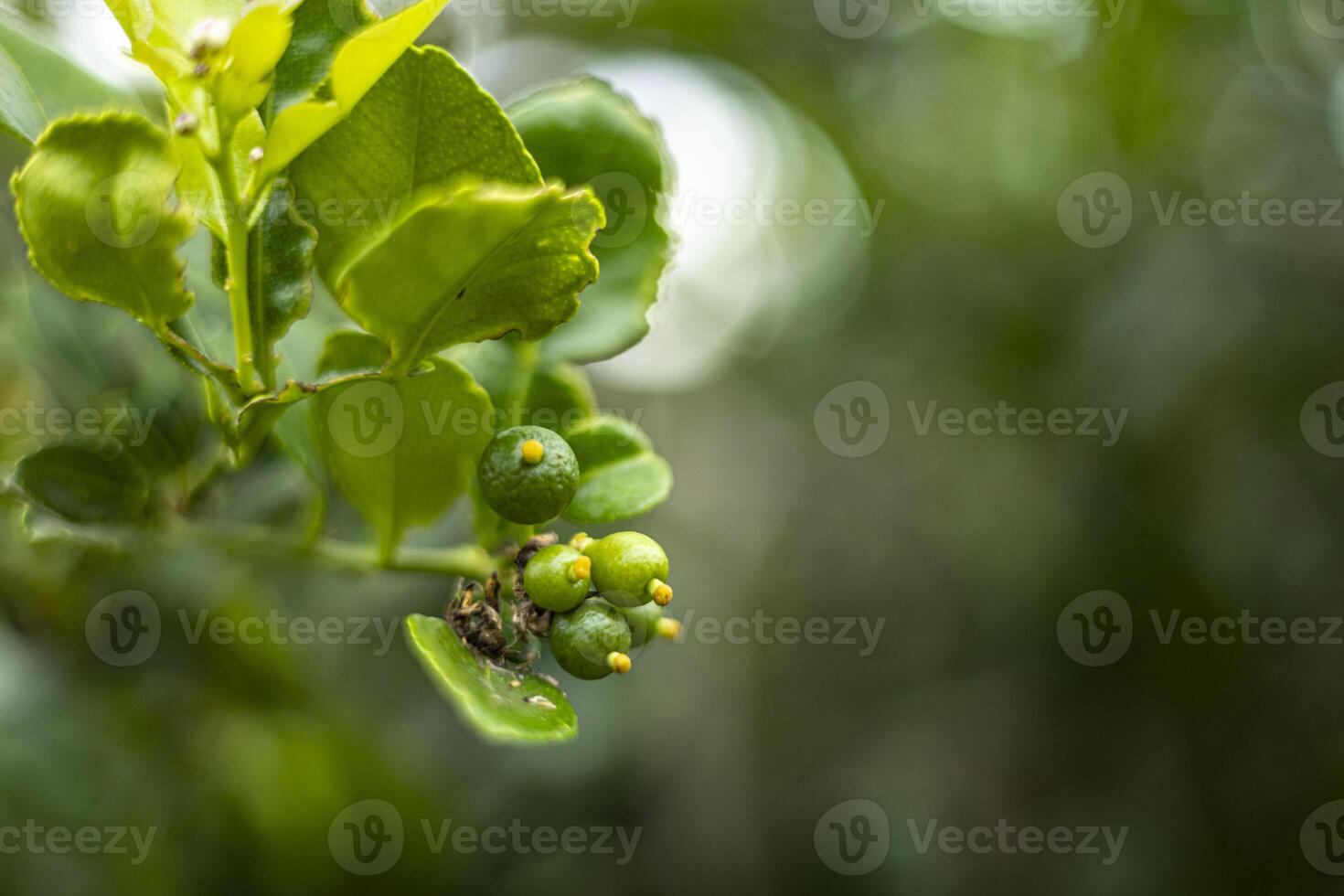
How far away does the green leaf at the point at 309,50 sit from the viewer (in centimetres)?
61

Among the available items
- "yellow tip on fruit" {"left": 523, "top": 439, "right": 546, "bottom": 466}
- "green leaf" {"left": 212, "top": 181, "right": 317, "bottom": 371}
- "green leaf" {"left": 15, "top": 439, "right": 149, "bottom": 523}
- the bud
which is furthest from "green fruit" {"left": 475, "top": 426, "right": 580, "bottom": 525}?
"green leaf" {"left": 15, "top": 439, "right": 149, "bottom": 523}

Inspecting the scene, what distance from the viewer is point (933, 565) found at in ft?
9.53

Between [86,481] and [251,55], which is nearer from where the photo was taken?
[251,55]

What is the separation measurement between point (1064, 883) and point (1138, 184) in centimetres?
172

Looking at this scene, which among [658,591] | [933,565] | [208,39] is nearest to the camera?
[208,39]

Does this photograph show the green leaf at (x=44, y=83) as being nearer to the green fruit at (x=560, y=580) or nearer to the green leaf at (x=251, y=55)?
the green leaf at (x=251, y=55)

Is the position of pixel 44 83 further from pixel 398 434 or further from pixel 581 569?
pixel 581 569

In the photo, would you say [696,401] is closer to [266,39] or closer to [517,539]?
[517,539]

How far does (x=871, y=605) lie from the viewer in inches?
116

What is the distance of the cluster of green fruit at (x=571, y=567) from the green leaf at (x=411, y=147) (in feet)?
0.52

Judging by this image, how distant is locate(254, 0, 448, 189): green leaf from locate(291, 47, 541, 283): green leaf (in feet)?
0.06

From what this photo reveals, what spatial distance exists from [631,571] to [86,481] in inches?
21.1

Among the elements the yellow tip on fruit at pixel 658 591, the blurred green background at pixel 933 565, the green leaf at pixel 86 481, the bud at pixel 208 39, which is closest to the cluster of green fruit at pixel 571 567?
the yellow tip on fruit at pixel 658 591

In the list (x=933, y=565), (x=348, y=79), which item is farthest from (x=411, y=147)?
(x=933, y=565)
